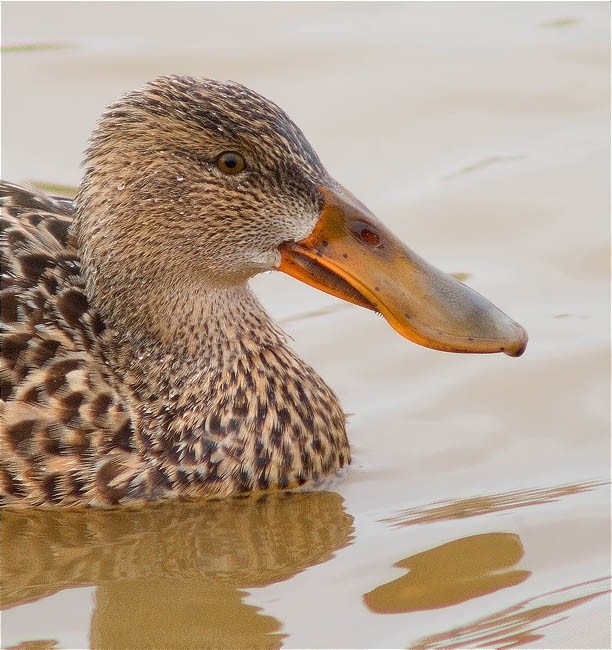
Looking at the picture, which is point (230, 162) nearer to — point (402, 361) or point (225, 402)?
point (225, 402)

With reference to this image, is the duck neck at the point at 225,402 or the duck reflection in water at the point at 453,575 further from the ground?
the duck neck at the point at 225,402

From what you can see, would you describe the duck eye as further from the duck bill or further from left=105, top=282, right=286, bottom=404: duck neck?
left=105, top=282, right=286, bottom=404: duck neck

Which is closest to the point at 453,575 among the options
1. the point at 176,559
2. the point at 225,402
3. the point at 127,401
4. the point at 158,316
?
the point at 176,559

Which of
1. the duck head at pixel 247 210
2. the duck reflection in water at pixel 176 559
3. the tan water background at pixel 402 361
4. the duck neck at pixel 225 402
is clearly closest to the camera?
the duck reflection in water at pixel 176 559

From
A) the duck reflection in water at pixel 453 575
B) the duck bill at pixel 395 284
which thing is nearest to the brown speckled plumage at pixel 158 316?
the duck bill at pixel 395 284

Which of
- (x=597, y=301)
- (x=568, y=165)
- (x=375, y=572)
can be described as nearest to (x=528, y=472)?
(x=375, y=572)

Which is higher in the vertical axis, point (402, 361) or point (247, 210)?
point (247, 210)

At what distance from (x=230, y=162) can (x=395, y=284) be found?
79 cm

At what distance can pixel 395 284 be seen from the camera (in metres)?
5.52

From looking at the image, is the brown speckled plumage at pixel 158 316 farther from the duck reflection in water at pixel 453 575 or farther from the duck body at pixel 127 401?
the duck reflection in water at pixel 453 575

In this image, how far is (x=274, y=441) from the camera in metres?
5.83

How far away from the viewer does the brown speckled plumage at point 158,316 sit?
18.0 ft

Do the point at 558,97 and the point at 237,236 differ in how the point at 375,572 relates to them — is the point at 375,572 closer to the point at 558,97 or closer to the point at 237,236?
the point at 237,236

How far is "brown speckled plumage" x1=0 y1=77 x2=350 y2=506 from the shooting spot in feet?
18.0
